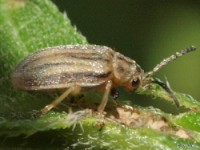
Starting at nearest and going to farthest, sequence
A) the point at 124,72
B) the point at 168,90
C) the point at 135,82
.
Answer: the point at 168,90
the point at 135,82
the point at 124,72

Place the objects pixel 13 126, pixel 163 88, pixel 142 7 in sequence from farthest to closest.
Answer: pixel 142 7 < pixel 163 88 < pixel 13 126

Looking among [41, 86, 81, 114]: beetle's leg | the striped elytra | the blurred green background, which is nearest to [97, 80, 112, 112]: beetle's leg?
the striped elytra

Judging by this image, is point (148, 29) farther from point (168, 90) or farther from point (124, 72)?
point (168, 90)

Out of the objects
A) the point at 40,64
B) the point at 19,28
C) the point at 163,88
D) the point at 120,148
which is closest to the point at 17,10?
the point at 19,28

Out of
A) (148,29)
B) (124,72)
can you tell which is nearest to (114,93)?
(124,72)

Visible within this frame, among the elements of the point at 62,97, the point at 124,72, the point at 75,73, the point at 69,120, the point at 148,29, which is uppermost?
the point at 148,29

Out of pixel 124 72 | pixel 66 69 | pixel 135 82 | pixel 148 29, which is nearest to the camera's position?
pixel 66 69

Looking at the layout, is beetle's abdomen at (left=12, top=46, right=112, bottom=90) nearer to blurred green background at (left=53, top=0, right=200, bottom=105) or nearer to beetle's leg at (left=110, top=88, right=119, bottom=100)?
beetle's leg at (left=110, top=88, right=119, bottom=100)

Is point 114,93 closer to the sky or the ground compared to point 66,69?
closer to the ground

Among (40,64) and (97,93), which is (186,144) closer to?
(97,93)
